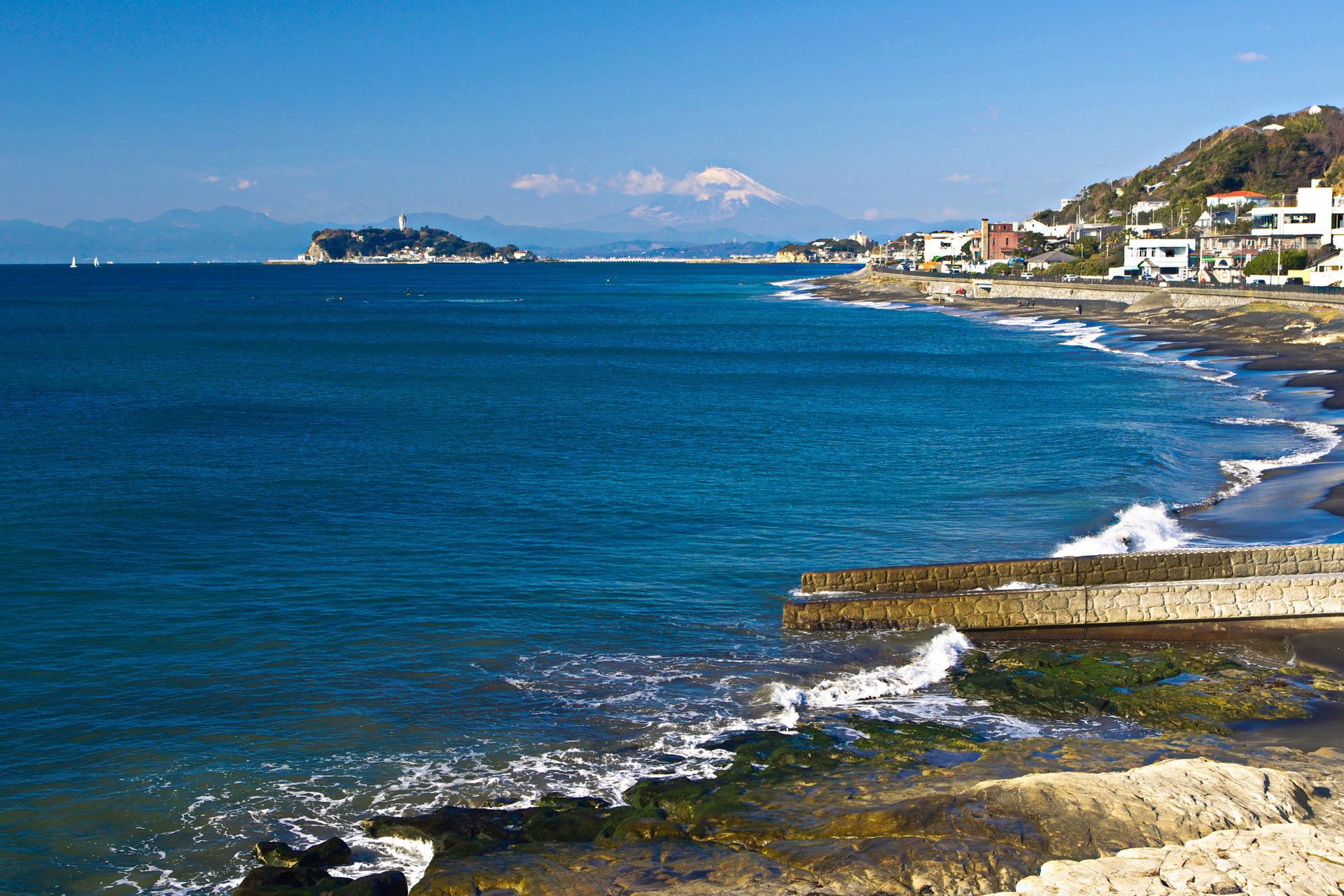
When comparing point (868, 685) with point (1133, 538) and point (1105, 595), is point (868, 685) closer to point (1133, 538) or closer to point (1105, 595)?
point (1105, 595)

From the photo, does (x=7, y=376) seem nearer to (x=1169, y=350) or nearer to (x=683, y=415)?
(x=683, y=415)

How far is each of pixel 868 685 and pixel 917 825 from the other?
14.8 ft

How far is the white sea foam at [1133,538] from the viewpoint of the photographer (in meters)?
18.4

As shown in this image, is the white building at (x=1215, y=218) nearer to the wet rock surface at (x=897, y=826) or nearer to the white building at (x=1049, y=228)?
the white building at (x=1049, y=228)

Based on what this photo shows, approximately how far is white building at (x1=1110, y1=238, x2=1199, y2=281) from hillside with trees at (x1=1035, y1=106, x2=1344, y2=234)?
1464cm

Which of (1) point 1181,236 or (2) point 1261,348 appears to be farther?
(1) point 1181,236

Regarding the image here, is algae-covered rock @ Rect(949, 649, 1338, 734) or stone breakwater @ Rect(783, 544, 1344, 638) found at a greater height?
stone breakwater @ Rect(783, 544, 1344, 638)

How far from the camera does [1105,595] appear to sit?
14.9m

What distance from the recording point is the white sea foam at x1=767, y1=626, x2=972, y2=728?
1254cm

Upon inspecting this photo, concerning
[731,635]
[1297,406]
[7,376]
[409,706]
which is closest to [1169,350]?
[1297,406]

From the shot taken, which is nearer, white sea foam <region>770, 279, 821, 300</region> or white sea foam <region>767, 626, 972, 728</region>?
white sea foam <region>767, 626, 972, 728</region>

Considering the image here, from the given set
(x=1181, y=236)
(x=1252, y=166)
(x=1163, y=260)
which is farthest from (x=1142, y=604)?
(x=1252, y=166)

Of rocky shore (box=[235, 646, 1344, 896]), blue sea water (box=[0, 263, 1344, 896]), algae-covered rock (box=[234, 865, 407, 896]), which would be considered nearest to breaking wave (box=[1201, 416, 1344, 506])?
blue sea water (box=[0, 263, 1344, 896])

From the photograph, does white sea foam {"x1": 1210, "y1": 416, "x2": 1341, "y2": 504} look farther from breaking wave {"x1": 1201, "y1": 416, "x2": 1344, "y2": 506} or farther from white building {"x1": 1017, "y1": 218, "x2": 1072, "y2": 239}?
white building {"x1": 1017, "y1": 218, "x2": 1072, "y2": 239}
